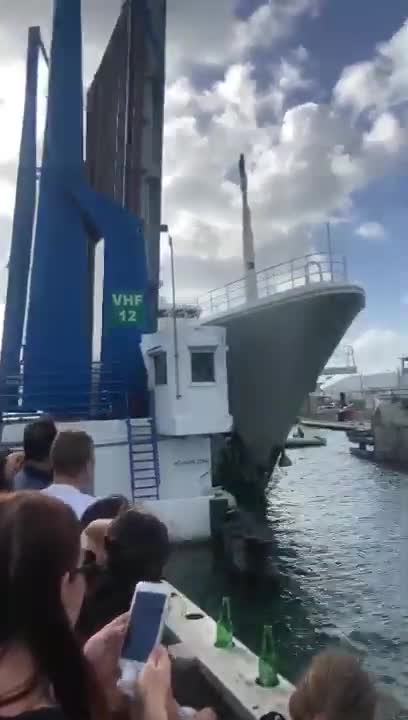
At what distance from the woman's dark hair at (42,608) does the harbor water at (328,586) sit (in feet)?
26.0

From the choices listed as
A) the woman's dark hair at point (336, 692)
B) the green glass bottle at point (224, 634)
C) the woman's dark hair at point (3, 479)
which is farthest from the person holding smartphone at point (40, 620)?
the green glass bottle at point (224, 634)

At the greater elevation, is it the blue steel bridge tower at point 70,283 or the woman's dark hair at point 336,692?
the blue steel bridge tower at point 70,283

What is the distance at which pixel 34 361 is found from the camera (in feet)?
56.7

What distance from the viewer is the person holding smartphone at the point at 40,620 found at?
1553 mm

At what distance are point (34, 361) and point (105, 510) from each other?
14.3 metres

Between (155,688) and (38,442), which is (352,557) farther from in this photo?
(155,688)

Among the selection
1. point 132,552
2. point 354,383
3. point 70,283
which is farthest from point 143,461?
point 354,383

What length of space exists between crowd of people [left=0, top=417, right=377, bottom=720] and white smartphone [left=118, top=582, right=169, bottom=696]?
62 mm

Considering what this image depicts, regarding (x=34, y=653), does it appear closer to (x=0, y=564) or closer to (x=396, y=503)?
(x=0, y=564)

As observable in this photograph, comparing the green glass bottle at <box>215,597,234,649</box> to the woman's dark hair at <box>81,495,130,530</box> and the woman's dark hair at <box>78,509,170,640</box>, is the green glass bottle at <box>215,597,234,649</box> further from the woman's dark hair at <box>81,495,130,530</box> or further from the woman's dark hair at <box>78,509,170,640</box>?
the woman's dark hair at <box>78,509,170,640</box>

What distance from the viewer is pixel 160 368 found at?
15.8m

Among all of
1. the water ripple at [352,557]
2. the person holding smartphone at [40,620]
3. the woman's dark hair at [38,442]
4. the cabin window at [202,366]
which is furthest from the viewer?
the cabin window at [202,366]

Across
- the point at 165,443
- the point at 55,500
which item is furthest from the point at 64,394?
the point at 55,500

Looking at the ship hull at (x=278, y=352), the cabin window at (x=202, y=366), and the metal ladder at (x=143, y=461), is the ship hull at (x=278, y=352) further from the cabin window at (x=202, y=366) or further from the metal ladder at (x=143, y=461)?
the metal ladder at (x=143, y=461)
